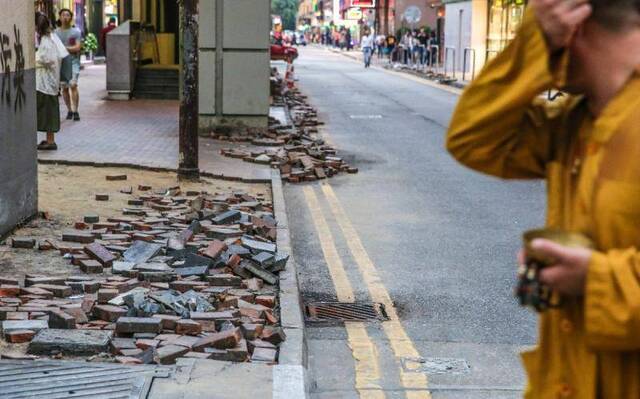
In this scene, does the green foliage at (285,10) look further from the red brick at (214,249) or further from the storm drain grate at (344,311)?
the storm drain grate at (344,311)

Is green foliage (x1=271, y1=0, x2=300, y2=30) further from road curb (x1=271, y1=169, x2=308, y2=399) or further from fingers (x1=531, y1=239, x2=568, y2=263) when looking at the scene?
fingers (x1=531, y1=239, x2=568, y2=263)

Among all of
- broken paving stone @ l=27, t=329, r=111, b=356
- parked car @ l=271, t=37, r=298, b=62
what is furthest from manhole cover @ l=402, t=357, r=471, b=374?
parked car @ l=271, t=37, r=298, b=62

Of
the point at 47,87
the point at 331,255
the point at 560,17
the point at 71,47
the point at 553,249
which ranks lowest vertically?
the point at 331,255

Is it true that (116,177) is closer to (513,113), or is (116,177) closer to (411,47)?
(513,113)

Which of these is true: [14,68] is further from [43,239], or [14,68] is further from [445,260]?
[445,260]

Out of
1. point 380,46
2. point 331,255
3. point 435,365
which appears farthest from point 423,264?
point 380,46

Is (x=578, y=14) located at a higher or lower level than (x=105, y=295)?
higher

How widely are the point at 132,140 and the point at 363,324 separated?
11.1m

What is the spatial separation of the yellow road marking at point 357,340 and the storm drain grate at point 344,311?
15 centimetres

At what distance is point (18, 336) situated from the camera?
20.9ft

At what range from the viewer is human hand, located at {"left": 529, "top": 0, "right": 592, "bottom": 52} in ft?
7.47

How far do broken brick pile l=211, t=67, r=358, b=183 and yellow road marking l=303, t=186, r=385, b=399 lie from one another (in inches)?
162

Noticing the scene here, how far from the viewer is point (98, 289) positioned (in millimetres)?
7680

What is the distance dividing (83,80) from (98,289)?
2843 cm
